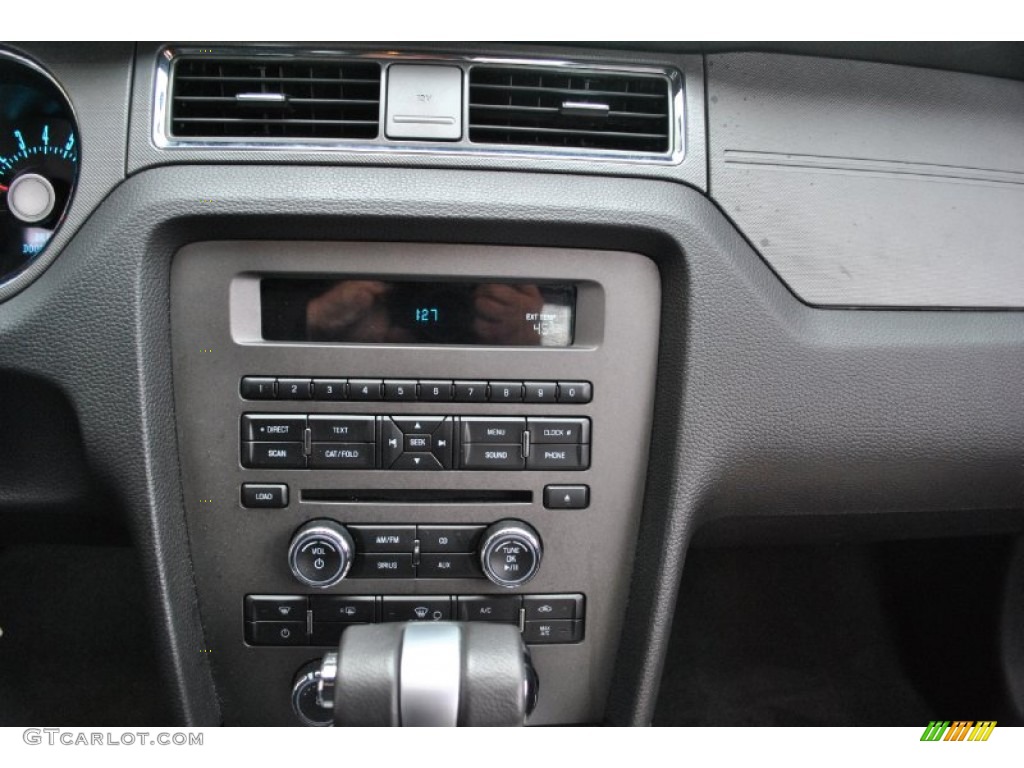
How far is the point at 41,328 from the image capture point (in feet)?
3.00

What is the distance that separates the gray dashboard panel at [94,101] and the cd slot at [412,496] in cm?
43

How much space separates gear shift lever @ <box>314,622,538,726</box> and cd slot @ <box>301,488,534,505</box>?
214 millimetres

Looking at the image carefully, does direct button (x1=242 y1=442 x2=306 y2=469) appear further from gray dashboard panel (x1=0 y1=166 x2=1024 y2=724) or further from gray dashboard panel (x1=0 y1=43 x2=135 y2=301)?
gray dashboard panel (x1=0 y1=43 x2=135 y2=301)

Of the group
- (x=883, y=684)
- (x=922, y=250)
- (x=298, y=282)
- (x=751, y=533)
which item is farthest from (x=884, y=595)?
(x=298, y=282)

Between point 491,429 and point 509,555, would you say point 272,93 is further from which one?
point 509,555

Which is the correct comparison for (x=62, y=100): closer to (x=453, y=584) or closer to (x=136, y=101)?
(x=136, y=101)

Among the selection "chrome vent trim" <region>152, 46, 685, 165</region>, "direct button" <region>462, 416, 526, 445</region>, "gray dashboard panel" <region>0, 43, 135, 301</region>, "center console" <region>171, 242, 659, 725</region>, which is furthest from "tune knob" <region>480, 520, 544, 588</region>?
→ "gray dashboard panel" <region>0, 43, 135, 301</region>

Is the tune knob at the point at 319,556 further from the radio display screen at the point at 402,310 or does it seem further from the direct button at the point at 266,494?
the radio display screen at the point at 402,310

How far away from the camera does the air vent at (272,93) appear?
0.92 metres

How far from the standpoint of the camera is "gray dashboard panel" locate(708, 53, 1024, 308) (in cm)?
97

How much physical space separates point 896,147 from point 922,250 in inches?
5.3

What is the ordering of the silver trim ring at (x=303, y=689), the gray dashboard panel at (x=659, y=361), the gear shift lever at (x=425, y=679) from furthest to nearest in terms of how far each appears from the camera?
1. the silver trim ring at (x=303, y=689)
2. the gray dashboard panel at (x=659, y=361)
3. the gear shift lever at (x=425, y=679)

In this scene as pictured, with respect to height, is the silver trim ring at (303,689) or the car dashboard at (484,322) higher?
the car dashboard at (484,322)

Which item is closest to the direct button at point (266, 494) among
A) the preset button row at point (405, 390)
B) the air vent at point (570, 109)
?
the preset button row at point (405, 390)
